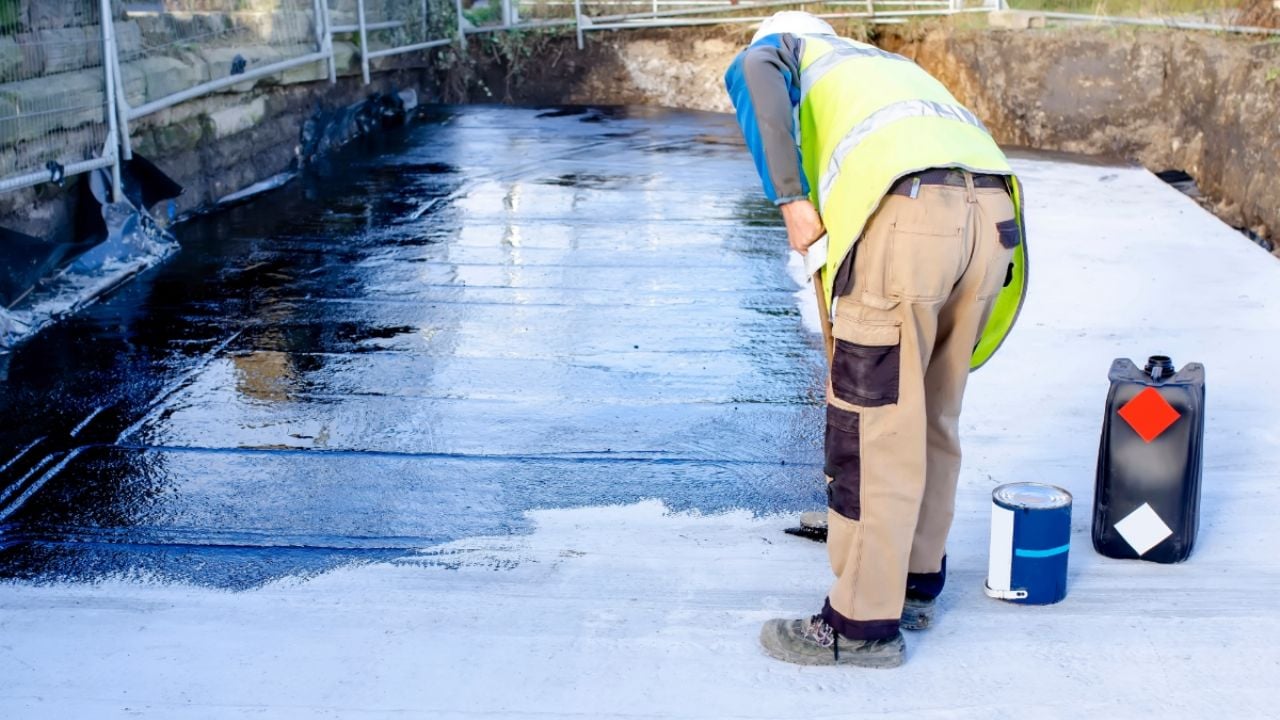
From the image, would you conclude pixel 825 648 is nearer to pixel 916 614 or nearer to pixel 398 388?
pixel 916 614

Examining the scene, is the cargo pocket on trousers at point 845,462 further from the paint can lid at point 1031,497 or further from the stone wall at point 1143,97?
the stone wall at point 1143,97

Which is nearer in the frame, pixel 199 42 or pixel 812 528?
pixel 812 528

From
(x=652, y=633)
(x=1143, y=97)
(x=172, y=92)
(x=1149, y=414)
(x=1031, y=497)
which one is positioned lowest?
(x=652, y=633)

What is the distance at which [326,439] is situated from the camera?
179 inches

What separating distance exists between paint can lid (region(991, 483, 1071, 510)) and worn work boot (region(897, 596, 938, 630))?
31 centimetres

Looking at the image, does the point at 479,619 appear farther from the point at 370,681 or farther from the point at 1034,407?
the point at 1034,407

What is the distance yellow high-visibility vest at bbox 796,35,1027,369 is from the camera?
2.84m

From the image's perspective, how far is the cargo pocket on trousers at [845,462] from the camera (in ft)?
9.54

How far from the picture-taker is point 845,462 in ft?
9.61

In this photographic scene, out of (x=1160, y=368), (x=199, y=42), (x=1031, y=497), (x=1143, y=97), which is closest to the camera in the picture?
(x=1031, y=497)

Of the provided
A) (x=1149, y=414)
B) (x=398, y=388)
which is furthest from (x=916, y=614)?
(x=398, y=388)

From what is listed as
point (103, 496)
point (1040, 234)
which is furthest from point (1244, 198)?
point (103, 496)

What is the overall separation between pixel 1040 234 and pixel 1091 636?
4632mm

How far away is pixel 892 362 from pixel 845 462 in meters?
0.25
